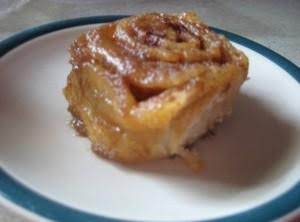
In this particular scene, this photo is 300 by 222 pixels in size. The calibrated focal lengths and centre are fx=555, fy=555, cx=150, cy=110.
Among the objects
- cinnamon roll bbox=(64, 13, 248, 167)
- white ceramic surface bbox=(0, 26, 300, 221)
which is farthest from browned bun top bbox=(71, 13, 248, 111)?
white ceramic surface bbox=(0, 26, 300, 221)

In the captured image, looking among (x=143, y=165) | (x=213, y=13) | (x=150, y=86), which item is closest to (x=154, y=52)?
(x=150, y=86)

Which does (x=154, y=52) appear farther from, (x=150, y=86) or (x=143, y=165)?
(x=143, y=165)

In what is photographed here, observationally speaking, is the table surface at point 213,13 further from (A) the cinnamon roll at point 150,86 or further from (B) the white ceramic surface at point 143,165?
(A) the cinnamon roll at point 150,86

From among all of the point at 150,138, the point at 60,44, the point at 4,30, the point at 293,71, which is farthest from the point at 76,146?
the point at 4,30

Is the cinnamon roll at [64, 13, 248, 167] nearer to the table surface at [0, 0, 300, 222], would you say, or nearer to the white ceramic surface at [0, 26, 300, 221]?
the white ceramic surface at [0, 26, 300, 221]

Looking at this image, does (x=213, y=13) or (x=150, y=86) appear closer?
(x=150, y=86)

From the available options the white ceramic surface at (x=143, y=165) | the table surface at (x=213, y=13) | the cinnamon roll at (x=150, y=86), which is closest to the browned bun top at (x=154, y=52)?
the cinnamon roll at (x=150, y=86)

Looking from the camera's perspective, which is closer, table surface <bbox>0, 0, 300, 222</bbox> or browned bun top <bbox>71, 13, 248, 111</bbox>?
browned bun top <bbox>71, 13, 248, 111</bbox>
